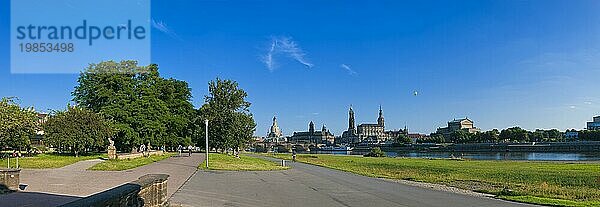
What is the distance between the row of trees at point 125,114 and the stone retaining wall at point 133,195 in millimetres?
35547

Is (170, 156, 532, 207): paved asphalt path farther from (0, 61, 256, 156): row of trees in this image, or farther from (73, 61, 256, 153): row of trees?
(73, 61, 256, 153): row of trees

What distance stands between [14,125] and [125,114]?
13375 millimetres

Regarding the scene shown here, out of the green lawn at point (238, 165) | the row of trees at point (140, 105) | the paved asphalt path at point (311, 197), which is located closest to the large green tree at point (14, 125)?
the row of trees at point (140, 105)

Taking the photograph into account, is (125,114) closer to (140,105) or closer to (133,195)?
(140,105)

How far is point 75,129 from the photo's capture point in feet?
142

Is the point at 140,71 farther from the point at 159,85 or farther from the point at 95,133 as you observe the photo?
the point at 95,133

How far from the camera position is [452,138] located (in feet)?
633

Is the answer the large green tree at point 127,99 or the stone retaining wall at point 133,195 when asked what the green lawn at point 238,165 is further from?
the stone retaining wall at point 133,195

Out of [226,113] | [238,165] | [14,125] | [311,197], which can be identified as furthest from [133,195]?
[226,113]

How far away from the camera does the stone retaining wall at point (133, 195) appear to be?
652 cm

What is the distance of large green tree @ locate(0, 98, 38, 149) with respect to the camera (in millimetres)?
38469

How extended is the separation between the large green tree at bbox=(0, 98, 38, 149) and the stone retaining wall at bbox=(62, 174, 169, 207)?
32258 mm

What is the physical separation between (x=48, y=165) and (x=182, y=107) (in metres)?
41.2

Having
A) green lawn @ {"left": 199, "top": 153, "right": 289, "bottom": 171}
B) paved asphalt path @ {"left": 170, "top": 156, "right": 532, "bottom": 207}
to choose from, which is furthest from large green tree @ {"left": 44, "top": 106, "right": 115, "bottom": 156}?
paved asphalt path @ {"left": 170, "top": 156, "right": 532, "bottom": 207}
